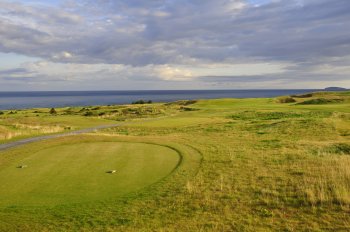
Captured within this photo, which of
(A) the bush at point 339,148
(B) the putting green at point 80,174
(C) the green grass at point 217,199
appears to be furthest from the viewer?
(A) the bush at point 339,148

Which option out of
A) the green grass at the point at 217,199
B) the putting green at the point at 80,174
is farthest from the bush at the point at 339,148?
the putting green at the point at 80,174

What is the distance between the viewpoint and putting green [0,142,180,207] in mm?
11125

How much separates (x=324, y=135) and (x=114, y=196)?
21.3 m

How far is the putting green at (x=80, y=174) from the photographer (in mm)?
11125

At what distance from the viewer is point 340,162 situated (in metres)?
15.5

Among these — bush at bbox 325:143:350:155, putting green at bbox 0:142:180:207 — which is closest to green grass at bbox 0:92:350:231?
putting green at bbox 0:142:180:207

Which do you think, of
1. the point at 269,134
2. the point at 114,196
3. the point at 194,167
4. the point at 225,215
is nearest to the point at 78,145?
the point at 194,167

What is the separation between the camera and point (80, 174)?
13477mm

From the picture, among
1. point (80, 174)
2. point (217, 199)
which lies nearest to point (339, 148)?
point (217, 199)

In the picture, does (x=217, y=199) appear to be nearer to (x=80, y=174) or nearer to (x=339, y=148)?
(x=80, y=174)

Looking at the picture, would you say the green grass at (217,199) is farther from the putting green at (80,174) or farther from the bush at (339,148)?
the bush at (339,148)

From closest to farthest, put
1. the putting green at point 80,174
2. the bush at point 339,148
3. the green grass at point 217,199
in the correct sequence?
the green grass at point 217,199 < the putting green at point 80,174 < the bush at point 339,148

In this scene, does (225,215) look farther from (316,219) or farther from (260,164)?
(260,164)

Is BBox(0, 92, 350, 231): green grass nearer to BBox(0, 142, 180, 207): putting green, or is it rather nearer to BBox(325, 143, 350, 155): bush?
BBox(0, 142, 180, 207): putting green
